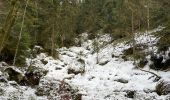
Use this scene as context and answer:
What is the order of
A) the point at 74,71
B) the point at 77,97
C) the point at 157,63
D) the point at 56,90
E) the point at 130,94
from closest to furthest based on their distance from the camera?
the point at 77,97 → the point at 130,94 → the point at 56,90 → the point at 157,63 → the point at 74,71

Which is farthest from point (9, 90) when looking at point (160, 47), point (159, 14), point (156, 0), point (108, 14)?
point (108, 14)

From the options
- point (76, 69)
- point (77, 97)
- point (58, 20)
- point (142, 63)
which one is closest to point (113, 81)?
point (142, 63)

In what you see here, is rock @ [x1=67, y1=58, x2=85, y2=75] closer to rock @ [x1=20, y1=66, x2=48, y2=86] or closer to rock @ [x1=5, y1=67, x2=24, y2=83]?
rock @ [x1=20, y1=66, x2=48, y2=86]

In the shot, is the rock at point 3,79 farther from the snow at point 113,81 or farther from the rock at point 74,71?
the rock at point 74,71

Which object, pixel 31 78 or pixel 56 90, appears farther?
pixel 31 78

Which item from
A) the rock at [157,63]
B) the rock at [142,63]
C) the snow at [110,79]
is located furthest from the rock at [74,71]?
the rock at [157,63]

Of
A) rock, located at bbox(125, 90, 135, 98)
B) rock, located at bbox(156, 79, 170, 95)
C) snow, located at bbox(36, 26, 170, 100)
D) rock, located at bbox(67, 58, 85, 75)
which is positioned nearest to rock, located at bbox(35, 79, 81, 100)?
snow, located at bbox(36, 26, 170, 100)

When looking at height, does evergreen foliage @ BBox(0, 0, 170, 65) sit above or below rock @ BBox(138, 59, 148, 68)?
above

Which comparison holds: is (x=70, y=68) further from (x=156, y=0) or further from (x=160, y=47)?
(x=156, y=0)

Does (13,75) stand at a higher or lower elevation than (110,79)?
higher

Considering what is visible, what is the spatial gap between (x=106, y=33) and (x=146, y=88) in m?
46.9

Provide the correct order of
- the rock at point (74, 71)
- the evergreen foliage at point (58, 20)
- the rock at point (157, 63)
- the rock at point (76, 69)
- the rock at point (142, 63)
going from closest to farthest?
the evergreen foliage at point (58, 20), the rock at point (157, 63), the rock at point (142, 63), the rock at point (74, 71), the rock at point (76, 69)

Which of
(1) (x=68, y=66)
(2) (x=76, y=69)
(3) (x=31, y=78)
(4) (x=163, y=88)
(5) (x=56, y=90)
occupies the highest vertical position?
(1) (x=68, y=66)

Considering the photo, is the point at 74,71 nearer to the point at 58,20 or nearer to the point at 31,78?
the point at 31,78
